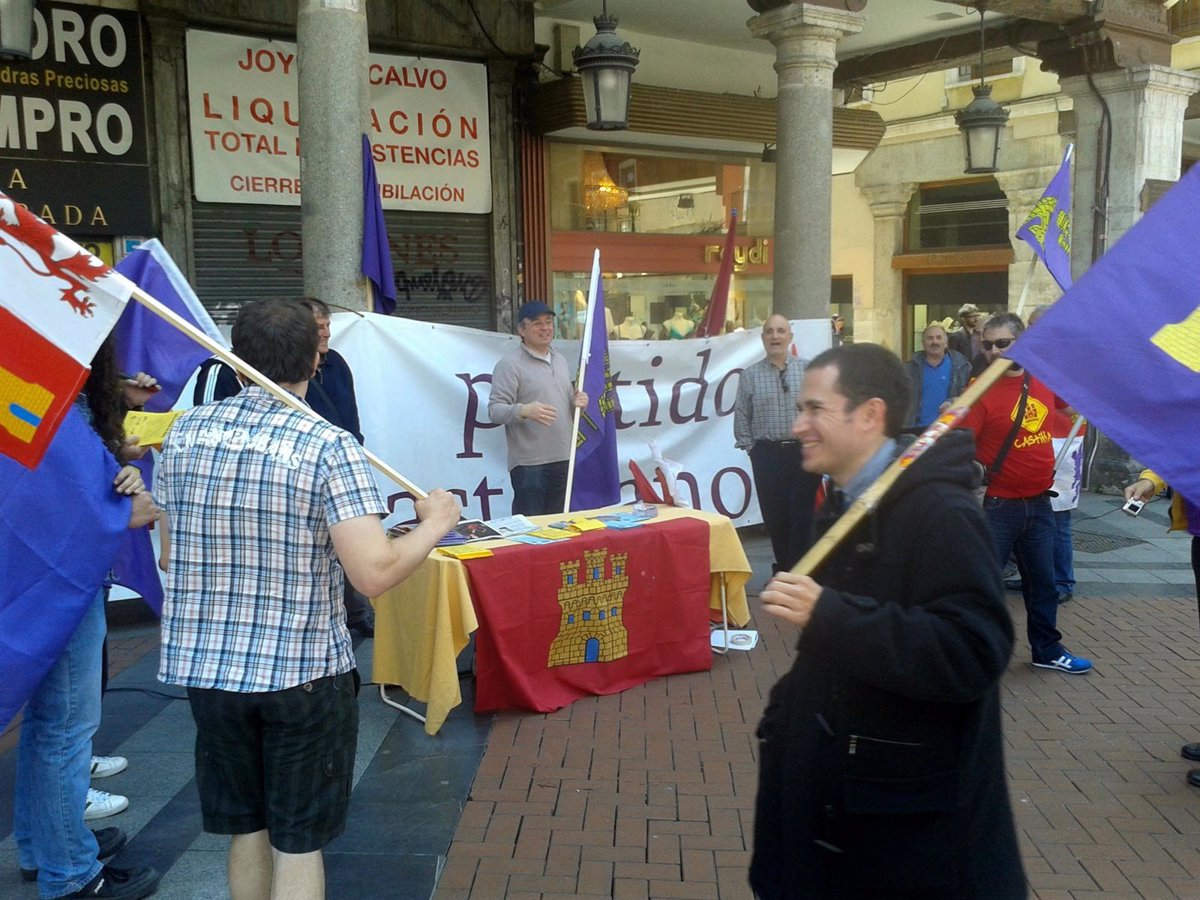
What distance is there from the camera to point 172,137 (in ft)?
Result: 30.1

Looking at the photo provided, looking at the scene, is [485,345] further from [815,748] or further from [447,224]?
[815,748]

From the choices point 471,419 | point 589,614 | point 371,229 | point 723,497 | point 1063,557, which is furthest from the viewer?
point 723,497

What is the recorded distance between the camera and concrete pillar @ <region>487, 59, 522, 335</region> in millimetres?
10766

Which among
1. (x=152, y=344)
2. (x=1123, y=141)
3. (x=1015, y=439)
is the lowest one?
(x=1015, y=439)

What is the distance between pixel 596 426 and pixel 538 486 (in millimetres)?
568

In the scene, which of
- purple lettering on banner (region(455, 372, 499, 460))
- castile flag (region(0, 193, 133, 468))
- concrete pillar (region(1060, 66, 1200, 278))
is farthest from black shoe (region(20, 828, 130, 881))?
concrete pillar (region(1060, 66, 1200, 278))

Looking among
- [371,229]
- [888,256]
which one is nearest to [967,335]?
[371,229]

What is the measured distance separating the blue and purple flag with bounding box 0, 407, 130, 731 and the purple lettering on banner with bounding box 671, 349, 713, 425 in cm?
570

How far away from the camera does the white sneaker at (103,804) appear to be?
4160 millimetres

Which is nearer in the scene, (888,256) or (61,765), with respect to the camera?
(61,765)

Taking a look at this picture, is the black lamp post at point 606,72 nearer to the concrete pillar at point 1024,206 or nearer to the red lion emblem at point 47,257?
the red lion emblem at point 47,257

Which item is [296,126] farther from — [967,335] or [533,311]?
[967,335]

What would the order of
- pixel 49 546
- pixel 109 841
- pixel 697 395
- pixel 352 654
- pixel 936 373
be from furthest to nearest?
pixel 936 373 → pixel 697 395 → pixel 109 841 → pixel 49 546 → pixel 352 654

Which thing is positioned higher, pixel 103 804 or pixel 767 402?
pixel 767 402
